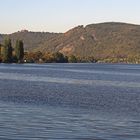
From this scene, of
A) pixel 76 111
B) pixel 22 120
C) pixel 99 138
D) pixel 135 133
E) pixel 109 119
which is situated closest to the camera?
pixel 99 138

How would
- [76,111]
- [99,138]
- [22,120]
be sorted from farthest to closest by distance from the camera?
[76,111] < [22,120] < [99,138]

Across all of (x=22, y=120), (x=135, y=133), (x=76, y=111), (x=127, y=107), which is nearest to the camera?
(x=135, y=133)

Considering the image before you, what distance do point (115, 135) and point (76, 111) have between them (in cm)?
1166

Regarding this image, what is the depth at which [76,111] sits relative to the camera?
41.3 meters

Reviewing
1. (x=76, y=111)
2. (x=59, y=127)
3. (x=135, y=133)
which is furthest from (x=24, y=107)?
(x=135, y=133)

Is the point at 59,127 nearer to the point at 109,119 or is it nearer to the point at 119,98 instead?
the point at 109,119

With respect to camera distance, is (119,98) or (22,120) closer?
(22,120)

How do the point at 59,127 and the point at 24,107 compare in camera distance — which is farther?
the point at 24,107

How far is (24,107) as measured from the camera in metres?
42.7

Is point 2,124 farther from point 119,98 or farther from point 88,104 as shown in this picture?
point 119,98

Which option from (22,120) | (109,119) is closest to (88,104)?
(109,119)

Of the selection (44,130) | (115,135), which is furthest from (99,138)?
(44,130)

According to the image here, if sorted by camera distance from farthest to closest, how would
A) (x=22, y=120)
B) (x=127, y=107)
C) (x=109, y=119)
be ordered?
(x=127, y=107) < (x=109, y=119) < (x=22, y=120)

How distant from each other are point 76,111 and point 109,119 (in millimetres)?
5194
